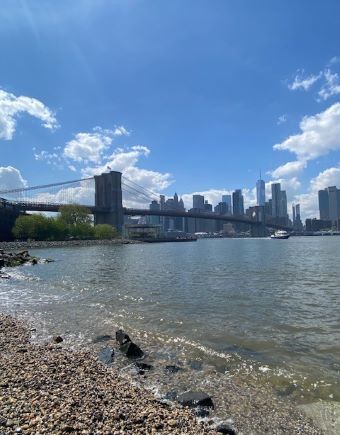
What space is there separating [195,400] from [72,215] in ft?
377

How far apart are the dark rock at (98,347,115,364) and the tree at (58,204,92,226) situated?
107277mm

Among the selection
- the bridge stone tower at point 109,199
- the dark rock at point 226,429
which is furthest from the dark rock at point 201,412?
the bridge stone tower at point 109,199

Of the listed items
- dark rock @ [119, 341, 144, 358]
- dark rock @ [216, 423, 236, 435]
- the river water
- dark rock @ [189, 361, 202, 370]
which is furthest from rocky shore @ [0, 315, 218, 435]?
dark rock @ [189, 361, 202, 370]

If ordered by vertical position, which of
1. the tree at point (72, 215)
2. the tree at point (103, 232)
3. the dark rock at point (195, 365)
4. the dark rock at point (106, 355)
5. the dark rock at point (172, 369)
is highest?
the tree at point (72, 215)

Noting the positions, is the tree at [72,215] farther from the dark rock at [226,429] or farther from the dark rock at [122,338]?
the dark rock at [226,429]

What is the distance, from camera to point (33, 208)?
118m

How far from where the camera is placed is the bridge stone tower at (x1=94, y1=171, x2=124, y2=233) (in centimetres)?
14188

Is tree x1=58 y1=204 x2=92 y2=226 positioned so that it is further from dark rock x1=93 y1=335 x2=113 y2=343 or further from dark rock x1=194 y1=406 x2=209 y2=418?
dark rock x1=194 y1=406 x2=209 y2=418

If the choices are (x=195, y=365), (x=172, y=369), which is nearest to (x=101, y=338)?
(x=172, y=369)

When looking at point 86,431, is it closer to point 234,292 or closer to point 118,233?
point 234,292

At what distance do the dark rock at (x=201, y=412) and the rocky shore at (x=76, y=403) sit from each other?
15 centimetres

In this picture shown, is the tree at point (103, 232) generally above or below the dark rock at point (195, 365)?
above

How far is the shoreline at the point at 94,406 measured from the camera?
5281mm

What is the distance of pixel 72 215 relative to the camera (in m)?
117
